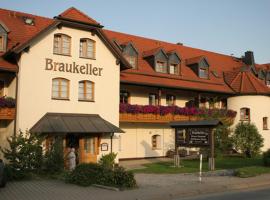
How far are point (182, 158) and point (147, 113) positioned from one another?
543cm

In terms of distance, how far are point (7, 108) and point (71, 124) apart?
381 centimetres

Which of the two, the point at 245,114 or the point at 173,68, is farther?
the point at 245,114

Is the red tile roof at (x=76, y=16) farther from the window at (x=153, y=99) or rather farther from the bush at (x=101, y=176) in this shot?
the bush at (x=101, y=176)

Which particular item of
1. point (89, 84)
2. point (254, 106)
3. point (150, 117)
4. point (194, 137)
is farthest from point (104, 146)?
point (254, 106)

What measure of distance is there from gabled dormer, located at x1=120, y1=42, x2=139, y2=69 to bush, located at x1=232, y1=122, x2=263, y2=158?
10.3m

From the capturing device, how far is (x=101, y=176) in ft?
54.6

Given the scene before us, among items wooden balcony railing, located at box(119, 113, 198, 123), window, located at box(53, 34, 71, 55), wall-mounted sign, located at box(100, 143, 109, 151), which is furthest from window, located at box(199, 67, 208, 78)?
window, located at box(53, 34, 71, 55)

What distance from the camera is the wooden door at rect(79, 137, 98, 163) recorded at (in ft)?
81.2

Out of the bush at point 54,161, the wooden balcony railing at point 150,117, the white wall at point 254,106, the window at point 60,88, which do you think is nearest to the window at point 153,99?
the wooden balcony railing at point 150,117

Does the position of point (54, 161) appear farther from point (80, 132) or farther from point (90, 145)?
point (90, 145)

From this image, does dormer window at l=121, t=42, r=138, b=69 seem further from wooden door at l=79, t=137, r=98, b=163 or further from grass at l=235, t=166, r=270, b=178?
grass at l=235, t=166, r=270, b=178

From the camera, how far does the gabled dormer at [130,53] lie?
100.0 ft

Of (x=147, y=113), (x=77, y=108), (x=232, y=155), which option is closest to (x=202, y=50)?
(x=232, y=155)

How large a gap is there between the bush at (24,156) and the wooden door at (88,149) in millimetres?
4820
